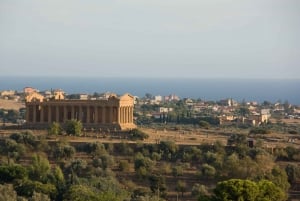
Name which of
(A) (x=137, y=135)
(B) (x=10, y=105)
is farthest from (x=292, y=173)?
(B) (x=10, y=105)

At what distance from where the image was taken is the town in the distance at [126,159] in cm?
3641

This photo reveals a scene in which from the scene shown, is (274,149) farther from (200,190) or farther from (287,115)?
(287,115)

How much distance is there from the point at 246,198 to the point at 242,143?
19416 mm

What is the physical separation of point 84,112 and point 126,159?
36.1ft

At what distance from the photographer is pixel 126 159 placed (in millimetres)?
46531

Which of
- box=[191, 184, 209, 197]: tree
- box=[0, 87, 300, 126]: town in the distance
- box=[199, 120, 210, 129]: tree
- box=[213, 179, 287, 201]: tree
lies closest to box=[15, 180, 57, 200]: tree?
box=[191, 184, 209, 197]: tree

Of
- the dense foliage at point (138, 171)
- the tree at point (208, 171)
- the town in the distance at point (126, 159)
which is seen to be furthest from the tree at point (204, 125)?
the tree at point (208, 171)

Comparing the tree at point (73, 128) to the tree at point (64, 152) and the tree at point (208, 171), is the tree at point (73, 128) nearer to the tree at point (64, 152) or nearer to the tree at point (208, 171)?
the tree at point (64, 152)

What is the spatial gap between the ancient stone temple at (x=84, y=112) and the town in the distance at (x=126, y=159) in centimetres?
7

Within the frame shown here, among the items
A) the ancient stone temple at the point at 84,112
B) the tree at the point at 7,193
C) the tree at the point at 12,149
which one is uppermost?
the ancient stone temple at the point at 84,112

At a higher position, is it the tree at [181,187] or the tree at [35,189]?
the tree at [35,189]

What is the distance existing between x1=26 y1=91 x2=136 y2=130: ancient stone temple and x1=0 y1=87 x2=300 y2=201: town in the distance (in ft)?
0.22

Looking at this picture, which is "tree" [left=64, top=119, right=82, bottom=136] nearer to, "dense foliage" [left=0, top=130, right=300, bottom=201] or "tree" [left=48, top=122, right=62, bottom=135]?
"tree" [left=48, top=122, right=62, bottom=135]

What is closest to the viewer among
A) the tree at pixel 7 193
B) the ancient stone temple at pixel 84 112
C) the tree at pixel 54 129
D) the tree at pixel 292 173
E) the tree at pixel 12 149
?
the tree at pixel 7 193
